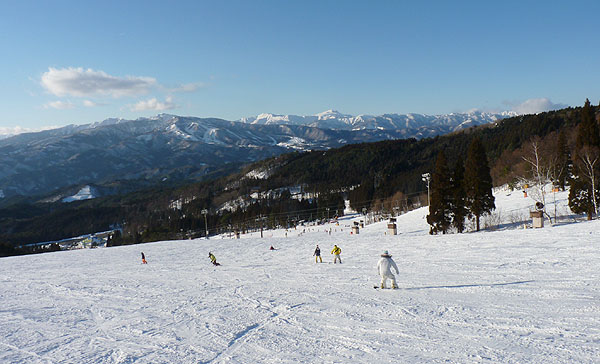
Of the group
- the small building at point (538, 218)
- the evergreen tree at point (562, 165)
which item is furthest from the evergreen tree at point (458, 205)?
the evergreen tree at point (562, 165)

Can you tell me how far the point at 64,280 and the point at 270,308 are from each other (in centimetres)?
1527

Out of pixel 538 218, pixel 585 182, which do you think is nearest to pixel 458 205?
pixel 538 218

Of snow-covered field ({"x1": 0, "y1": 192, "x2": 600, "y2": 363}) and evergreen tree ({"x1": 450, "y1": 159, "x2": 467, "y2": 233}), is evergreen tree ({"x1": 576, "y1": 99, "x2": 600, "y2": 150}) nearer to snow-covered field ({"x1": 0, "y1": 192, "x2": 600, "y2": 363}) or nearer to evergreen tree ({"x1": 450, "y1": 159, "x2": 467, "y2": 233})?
evergreen tree ({"x1": 450, "y1": 159, "x2": 467, "y2": 233})

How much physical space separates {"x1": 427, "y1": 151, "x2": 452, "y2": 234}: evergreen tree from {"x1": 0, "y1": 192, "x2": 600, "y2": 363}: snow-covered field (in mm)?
13221

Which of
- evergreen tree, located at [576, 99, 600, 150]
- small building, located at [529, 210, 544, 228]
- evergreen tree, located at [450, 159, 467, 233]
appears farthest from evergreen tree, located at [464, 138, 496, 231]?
evergreen tree, located at [576, 99, 600, 150]

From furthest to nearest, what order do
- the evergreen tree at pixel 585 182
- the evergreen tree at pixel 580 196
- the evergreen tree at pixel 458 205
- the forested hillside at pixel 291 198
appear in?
the forested hillside at pixel 291 198, the evergreen tree at pixel 458 205, the evergreen tree at pixel 580 196, the evergreen tree at pixel 585 182

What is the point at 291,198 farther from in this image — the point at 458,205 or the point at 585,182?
the point at 585,182

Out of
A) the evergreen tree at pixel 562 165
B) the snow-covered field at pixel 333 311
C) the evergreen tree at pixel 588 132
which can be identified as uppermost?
the evergreen tree at pixel 588 132

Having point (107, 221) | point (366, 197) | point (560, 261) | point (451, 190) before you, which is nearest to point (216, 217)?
point (366, 197)

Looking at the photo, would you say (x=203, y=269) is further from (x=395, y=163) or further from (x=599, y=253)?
(x=395, y=163)

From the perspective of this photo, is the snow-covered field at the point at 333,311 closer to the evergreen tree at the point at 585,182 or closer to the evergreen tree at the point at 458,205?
the evergreen tree at the point at 585,182

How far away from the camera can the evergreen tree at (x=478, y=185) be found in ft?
110

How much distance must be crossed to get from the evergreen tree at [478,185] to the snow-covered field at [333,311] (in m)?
12.7

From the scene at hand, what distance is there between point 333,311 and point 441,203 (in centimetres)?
2741
